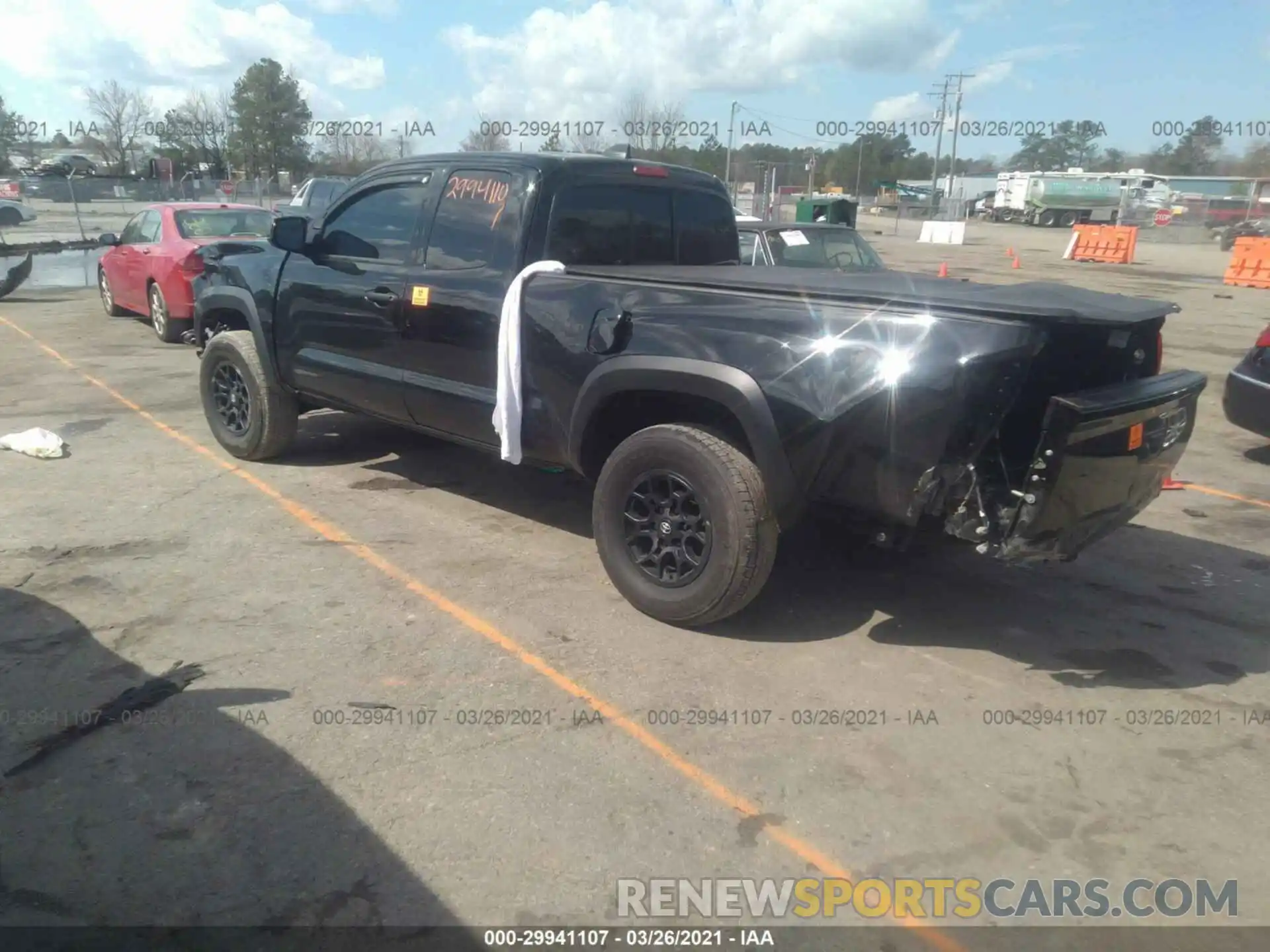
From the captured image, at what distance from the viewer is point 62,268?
20.6 metres

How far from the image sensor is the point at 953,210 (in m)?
48.2

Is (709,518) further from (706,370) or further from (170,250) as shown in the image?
(170,250)

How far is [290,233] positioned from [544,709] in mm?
3624

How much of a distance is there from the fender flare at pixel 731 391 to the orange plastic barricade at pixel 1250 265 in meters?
23.4

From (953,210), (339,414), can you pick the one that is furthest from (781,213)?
(339,414)

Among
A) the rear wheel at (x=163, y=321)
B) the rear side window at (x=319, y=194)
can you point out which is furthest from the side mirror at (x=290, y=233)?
the rear side window at (x=319, y=194)

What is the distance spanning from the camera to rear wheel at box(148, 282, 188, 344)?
11281mm

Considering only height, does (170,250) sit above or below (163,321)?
above

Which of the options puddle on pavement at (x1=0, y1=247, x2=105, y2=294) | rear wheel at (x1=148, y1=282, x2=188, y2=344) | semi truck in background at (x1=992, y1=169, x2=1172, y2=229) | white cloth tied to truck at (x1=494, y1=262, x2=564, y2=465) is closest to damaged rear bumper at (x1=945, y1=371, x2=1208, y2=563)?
white cloth tied to truck at (x1=494, y1=262, x2=564, y2=465)

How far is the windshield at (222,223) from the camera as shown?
1139 centimetres

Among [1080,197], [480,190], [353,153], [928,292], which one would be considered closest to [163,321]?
[480,190]

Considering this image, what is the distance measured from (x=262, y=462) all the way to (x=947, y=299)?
4827 millimetres

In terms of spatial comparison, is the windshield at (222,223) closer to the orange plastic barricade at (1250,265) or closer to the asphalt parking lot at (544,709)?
the asphalt parking lot at (544,709)

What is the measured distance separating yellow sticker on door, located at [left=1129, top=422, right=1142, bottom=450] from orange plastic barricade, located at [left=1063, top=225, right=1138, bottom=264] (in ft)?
98.7
